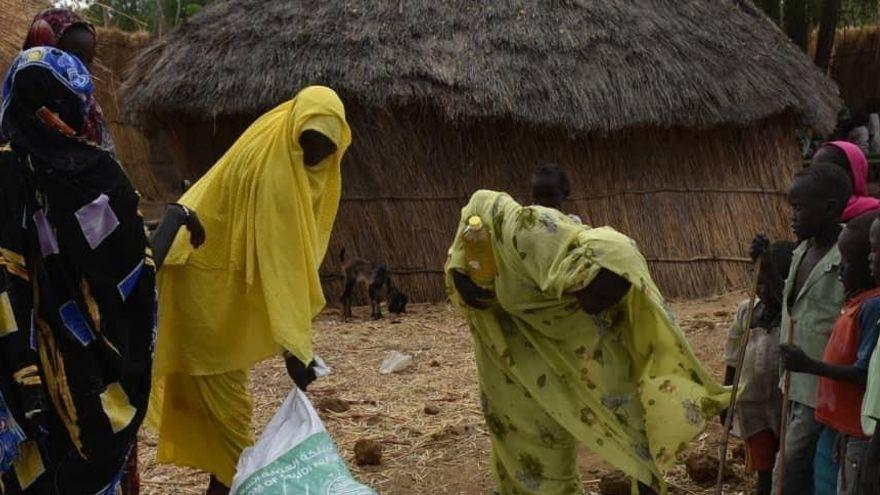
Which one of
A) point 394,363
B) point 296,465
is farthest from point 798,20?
point 296,465

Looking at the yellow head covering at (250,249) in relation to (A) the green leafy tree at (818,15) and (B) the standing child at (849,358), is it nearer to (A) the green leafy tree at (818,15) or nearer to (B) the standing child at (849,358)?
(B) the standing child at (849,358)

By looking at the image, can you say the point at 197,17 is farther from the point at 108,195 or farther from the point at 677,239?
the point at 108,195

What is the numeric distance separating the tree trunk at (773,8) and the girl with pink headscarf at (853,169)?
1384 centimetres

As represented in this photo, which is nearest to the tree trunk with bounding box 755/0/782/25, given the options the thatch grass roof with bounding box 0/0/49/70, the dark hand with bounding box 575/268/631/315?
the thatch grass roof with bounding box 0/0/49/70

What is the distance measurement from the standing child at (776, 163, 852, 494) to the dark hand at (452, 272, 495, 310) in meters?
1.09

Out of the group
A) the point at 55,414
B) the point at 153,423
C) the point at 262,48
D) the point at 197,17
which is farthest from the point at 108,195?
the point at 197,17

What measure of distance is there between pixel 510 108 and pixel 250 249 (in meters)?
6.79

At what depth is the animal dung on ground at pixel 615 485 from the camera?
4984 millimetres

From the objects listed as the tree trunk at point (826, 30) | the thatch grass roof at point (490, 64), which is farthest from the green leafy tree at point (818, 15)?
the thatch grass roof at point (490, 64)

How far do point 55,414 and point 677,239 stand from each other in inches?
363

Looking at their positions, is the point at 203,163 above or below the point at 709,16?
below

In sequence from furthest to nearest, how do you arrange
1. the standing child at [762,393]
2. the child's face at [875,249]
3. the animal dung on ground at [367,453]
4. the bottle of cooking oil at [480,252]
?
the animal dung on ground at [367,453] < the standing child at [762,393] < the bottle of cooking oil at [480,252] < the child's face at [875,249]

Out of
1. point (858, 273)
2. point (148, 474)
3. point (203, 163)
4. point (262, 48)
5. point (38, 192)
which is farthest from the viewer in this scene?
point (203, 163)

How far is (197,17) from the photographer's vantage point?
497 inches
